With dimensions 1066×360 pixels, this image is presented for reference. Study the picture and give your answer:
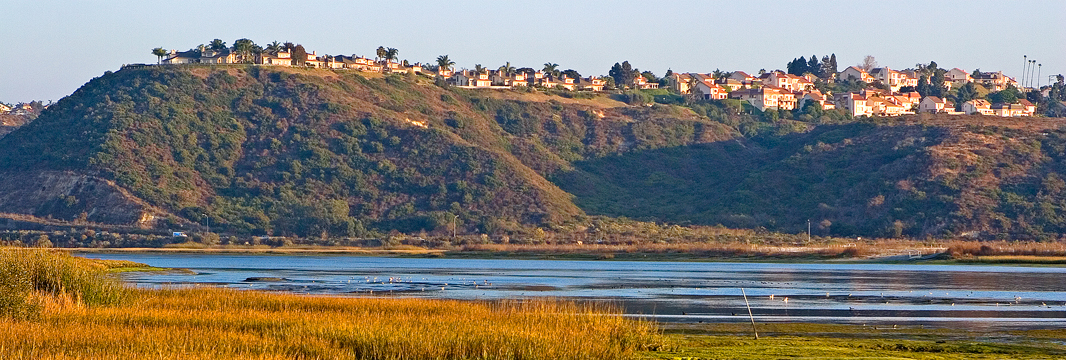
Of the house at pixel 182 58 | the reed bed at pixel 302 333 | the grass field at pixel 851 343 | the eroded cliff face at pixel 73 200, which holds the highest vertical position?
the house at pixel 182 58

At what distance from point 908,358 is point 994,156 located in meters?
123

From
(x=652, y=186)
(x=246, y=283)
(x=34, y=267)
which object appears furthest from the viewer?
(x=652, y=186)

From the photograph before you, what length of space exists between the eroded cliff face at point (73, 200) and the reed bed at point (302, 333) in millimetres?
101905

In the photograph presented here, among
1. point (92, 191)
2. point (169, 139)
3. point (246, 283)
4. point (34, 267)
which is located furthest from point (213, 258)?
point (34, 267)

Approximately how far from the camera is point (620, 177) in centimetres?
16788

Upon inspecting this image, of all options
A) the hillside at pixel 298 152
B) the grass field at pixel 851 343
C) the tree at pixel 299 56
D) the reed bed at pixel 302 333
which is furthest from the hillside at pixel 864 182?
the reed bed at pixel 302 333

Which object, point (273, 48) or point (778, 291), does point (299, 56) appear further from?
point (778, 291)

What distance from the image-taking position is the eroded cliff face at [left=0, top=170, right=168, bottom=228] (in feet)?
428

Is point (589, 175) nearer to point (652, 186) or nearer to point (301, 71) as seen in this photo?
point (652, 186)

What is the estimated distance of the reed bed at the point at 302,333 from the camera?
2378 centimetres

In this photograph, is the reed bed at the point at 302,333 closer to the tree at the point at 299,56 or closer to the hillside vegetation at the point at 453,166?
the hillside vegetation at the point at 453,166

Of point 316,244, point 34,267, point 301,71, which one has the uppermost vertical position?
point 301,71

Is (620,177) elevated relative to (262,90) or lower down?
lower down

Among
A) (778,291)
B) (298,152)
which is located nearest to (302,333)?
(778,291)
